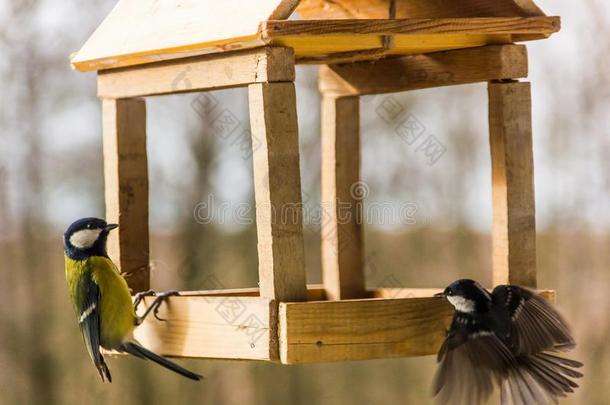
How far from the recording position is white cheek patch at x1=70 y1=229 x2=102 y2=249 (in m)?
3.83

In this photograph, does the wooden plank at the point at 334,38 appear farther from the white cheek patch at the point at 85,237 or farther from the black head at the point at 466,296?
the black head at the point at 466,296

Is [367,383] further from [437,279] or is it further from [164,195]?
[164,195]

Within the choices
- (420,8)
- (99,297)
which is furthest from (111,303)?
(420,8)

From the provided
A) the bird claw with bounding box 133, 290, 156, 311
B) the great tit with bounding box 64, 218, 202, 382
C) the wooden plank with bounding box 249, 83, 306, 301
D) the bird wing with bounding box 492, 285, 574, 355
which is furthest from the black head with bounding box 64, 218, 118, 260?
the bird wing with bounding box 492, 285, 574, 355

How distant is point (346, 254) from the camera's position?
451 centimetres

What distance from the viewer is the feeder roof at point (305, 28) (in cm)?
316

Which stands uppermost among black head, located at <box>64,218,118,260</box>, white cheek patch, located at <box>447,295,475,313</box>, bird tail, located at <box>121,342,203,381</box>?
black head, located at <box>64,218,118,260</box>

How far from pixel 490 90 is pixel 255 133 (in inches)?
37.3

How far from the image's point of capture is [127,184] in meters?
3.98

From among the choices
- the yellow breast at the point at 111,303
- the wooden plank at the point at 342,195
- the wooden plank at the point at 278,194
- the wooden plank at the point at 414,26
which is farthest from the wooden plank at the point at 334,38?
the yellow breast at the point at 111,303

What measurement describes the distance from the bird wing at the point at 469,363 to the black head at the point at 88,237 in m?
1.31

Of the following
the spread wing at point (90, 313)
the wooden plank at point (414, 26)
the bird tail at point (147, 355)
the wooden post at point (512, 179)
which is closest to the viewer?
the wooden plank at point (414, 26)

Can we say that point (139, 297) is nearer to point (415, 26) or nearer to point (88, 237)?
point (88, 237)

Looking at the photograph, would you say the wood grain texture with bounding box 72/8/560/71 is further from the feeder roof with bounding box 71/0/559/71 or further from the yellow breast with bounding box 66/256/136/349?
the yellow breast with bounding box 66/256/136/349
